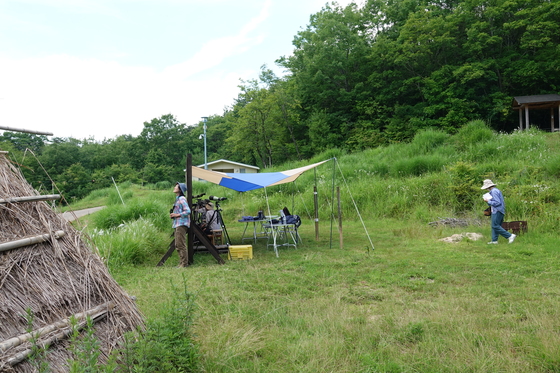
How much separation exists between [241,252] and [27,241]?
4572 mm

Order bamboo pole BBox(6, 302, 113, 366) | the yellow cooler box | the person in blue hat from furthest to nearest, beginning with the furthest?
the yellow cooler box, the person in blue hat, bamboo pole BBox(6, 302, 113, 366)

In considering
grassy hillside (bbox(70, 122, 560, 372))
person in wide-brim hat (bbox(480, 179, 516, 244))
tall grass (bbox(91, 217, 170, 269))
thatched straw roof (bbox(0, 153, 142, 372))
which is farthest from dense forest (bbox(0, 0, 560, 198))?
thatched straw roof (bbox(0, 153, 142, 372))

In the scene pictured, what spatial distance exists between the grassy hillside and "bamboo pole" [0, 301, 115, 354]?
0.70m

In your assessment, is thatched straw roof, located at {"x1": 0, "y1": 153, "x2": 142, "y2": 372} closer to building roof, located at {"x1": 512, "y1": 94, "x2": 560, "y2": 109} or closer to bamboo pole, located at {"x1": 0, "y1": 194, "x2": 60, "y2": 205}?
bamboo pole, located at {"x1": 0, "y1": 194, "x2": 60, "y2": 205}

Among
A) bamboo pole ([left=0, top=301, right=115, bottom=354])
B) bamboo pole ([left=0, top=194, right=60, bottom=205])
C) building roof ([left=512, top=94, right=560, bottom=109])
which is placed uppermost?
building roof ([left=512, top=94, right=560, bottom=109])

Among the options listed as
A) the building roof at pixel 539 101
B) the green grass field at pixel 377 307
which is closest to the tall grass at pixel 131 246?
the green grass field at pixel 377 307

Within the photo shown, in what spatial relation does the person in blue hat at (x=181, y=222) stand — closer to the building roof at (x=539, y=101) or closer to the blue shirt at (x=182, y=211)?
the blue shirt at (x=182, y=211)

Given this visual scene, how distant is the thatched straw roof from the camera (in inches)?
81.4

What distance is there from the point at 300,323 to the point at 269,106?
27021mm

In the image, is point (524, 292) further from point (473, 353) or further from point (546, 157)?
point (546, 157)

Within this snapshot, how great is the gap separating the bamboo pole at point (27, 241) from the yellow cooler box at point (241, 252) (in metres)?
4.28

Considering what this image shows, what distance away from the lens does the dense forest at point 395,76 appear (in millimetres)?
22891

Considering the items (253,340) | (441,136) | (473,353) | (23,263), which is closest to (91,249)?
(23,263)

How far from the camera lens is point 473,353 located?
2785mm
